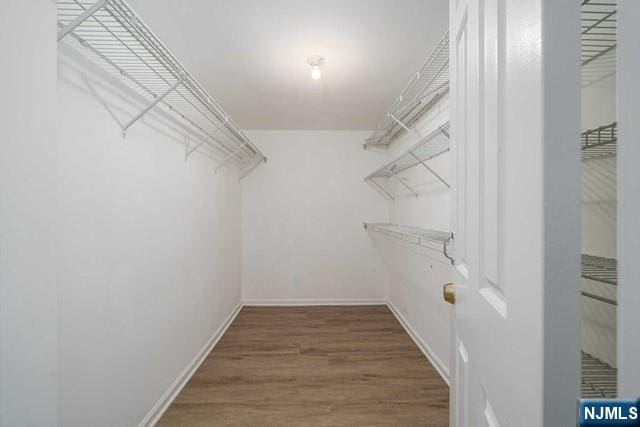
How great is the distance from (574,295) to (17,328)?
893 millimetres

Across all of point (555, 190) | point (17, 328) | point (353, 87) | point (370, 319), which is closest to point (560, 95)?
point (555, 190)

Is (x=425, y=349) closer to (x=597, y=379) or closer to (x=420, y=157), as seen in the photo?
(x=420, y=157)

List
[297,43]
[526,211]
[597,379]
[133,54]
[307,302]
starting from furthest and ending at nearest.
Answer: [307,302] → [297,43] → [133,54] → [597,379] → [526,211]

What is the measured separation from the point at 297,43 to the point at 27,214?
1620 millimetres

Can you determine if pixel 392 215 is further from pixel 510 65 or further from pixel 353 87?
pixel 510 65

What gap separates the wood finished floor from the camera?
1726 mm

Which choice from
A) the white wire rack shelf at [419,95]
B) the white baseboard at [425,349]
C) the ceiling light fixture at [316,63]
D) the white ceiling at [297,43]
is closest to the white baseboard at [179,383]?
the white baseboard at [425,349]

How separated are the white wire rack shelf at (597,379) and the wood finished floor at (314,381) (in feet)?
3.88

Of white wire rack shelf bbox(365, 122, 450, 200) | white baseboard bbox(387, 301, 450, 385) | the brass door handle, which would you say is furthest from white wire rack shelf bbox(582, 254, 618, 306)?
white baseboard bbox(387, 301, 450, 385)

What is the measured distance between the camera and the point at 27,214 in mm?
561

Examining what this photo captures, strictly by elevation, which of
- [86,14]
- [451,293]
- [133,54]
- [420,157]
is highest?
[133,54]

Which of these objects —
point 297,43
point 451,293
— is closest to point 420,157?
point 297,43

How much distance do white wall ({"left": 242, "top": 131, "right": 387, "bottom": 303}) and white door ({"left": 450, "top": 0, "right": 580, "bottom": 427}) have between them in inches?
125

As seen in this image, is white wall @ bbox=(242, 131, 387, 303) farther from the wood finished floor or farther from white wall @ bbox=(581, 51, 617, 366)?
white wall @ bbox=(581, 51, 617, 366)
